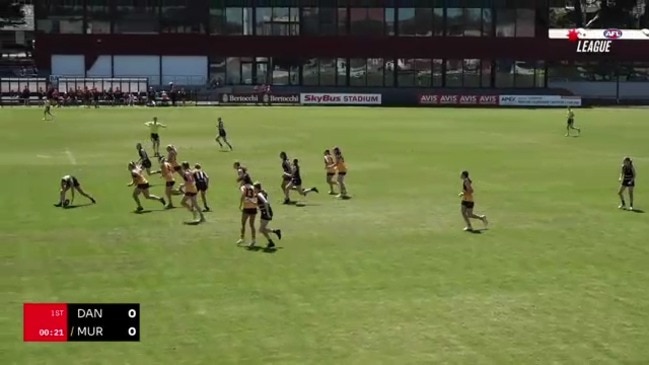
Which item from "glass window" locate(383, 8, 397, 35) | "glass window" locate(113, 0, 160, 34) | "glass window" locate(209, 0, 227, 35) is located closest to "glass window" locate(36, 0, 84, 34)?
"glass window" locate(113, 0, 160, 34)

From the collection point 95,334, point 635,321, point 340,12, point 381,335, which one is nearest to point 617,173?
point 635,321

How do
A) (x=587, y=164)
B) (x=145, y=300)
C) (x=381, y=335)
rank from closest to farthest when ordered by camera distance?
(x=381, y=335) < (x=145, y=300) < (x=587, y=164)

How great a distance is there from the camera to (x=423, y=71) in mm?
101938

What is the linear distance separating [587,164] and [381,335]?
3064cm

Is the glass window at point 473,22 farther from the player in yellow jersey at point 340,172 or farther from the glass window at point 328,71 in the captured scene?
the player in yellow jersey at point 340,172

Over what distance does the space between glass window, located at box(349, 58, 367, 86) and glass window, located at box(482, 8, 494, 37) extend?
12787mm

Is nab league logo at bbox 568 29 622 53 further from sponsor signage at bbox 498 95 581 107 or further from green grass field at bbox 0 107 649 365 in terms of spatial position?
green grass field at bbox 0 107 649 365

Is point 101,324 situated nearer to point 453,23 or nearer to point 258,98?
point 258,98

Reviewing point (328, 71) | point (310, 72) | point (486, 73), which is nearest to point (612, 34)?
point (486, 73)

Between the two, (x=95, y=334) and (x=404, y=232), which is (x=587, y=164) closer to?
(x=404, y=232)

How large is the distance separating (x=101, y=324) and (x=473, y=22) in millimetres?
90535

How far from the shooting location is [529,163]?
46594 mm

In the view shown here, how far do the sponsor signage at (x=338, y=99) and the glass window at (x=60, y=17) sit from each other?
23.7 m

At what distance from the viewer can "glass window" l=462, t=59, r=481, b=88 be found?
102 metres
